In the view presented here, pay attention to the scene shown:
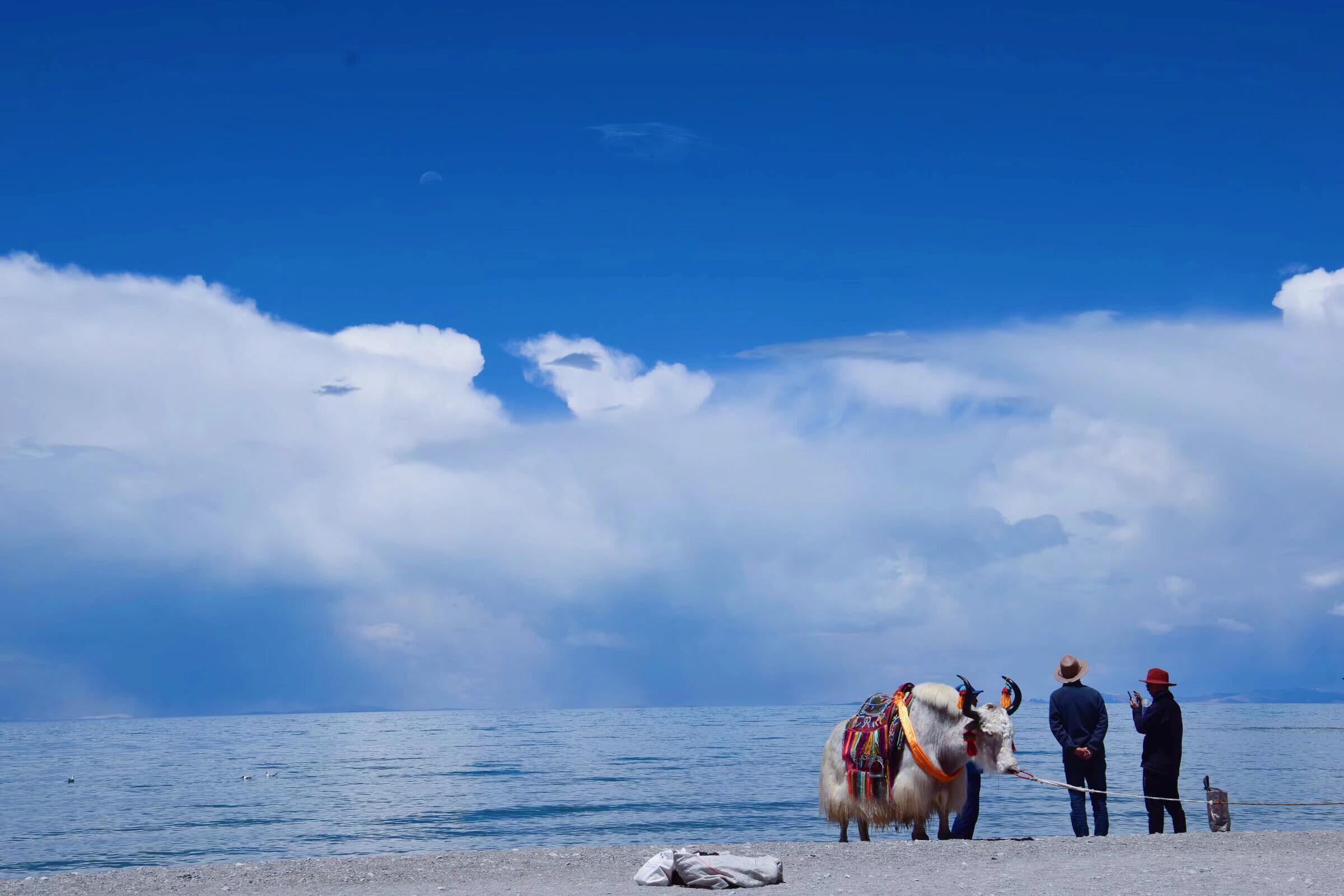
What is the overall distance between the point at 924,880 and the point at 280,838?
49.1 ft

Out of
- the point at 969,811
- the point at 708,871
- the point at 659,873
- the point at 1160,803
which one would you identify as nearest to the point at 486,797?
the point at 969,811

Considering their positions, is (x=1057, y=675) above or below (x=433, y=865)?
above

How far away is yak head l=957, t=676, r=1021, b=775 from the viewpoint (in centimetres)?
1179

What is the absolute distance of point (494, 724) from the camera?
101562 mm

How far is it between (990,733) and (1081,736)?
1.36 metres

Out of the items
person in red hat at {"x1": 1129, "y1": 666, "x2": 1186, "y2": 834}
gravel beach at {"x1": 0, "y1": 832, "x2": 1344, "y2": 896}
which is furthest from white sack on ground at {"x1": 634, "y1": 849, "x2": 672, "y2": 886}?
person in red hat at {"x1": 1129, "y1": 666, "x2": 1186, "y2": 834}

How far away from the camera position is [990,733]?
11867 mm

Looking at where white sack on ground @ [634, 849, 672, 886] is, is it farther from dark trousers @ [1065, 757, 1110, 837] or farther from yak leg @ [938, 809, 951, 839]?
dark trousers @ [1065, 757, 1110, 837]

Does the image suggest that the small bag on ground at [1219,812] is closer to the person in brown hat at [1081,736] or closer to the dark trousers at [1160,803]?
the dark trousers at [1160,803]

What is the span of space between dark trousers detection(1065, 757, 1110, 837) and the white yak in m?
0.97

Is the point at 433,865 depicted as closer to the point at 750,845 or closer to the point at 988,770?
the point at 750,845

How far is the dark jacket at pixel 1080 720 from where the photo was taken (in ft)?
40.8

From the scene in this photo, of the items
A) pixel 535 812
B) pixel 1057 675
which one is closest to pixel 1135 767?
pixel 535 812

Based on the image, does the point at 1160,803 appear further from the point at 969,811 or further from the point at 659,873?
the point at 659,873
